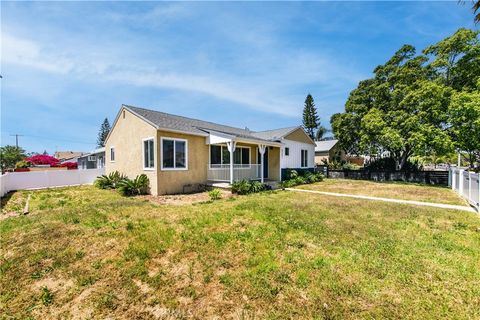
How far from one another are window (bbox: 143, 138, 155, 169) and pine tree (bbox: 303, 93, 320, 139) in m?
41.3

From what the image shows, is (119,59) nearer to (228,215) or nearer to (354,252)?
(228,215)

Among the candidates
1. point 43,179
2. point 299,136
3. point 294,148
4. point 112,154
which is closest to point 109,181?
point 112,154

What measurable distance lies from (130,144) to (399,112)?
20630 millimetres

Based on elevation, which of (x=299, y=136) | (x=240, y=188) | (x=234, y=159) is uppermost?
(x=299, y=136)

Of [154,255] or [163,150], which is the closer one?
[154,255]

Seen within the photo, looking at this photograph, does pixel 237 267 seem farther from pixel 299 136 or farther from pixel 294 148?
pixel 299 136

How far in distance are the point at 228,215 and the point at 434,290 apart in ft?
16.0

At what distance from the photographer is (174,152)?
12.5 m

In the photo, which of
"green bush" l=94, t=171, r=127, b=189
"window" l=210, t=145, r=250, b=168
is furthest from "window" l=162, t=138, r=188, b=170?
"green bush" l=94, t=171, r=127, b=189

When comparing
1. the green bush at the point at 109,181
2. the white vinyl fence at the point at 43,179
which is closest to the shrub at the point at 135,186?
the green bush at the point at 109,181

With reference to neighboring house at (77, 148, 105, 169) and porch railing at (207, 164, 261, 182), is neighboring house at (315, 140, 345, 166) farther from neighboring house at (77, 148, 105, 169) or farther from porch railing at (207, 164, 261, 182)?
neighboring house at (77, 148, 105, 169)

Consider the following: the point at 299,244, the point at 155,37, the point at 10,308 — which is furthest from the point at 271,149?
the point at 10,308

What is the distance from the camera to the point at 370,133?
68.5 feet

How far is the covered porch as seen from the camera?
13385 millimetres
